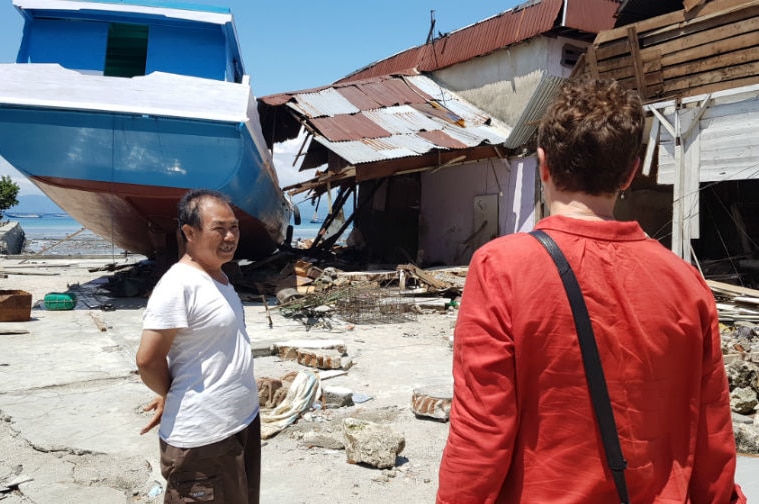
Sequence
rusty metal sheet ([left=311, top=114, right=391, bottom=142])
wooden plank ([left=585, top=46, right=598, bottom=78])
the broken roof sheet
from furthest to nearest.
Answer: rusty metal sheet ([left=311, top=114, right=391, bottom=142]) → the broken roof sheet → wooden plank ([left=585, top=46, right=598, bottom=78])

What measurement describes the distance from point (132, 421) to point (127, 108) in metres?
5.99

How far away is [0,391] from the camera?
4.73 m

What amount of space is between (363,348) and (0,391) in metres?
3.57

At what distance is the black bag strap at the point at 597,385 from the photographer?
45.4 inches

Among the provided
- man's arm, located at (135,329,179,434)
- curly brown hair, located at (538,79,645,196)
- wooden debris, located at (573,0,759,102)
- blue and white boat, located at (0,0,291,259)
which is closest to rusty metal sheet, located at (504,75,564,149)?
wooden debris, located at (573,0,759,102)

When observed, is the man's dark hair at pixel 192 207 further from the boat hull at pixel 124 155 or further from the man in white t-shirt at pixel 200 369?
the boat hull at pixel 124 155

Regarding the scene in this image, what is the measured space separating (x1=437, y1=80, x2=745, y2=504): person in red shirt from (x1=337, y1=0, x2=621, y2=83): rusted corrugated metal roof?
13.0 meters

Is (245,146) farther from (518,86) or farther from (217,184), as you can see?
(518,86)

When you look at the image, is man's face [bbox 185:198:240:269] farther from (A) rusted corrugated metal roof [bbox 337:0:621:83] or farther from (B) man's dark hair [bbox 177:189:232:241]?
(A) rusted corrugated metal roof [bbox 337:0:621:83]

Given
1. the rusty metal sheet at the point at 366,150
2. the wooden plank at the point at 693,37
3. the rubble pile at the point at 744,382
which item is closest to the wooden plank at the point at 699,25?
the wooden plank at the point at 693,37

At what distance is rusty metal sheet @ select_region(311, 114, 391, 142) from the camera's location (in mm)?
12289

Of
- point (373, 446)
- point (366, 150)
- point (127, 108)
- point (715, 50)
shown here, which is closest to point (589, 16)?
point (715, 50)

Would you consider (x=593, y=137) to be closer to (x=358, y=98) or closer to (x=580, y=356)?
(x=580, y=356)

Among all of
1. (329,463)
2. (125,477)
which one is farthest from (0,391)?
(329,463)
